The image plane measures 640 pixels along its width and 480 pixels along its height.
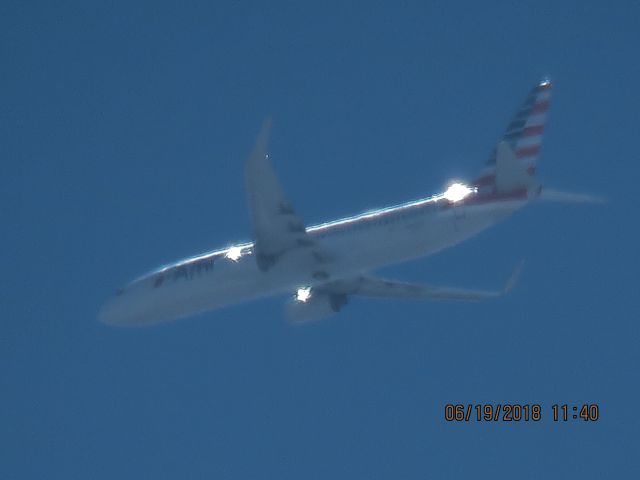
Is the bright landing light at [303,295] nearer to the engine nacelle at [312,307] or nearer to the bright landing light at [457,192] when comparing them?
the engine nacelle at [312,307]

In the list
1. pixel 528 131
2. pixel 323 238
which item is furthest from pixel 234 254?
pixel 528 131

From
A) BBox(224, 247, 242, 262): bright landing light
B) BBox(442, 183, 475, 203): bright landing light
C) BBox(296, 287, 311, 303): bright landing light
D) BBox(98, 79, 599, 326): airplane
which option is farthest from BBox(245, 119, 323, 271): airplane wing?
BBox(296, 287, 311, 303): bright landing light

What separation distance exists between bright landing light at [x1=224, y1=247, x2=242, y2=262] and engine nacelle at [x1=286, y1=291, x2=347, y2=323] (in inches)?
193

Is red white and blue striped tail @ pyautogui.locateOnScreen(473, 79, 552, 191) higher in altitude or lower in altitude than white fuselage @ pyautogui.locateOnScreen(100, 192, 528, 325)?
higher

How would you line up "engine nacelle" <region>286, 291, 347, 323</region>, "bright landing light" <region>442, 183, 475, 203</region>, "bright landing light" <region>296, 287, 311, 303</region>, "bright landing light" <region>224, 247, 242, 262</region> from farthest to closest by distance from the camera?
"engine nacelle" <region>286, 291, 347, 323</region> < "bright landing light" <region>296, 287, 311, 303</region> < "bright landing light" <region>224, 247, 242, 262</region> < "bright landing light" <region>442, 183, 475, 203</region>

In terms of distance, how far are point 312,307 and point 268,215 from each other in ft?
29.4

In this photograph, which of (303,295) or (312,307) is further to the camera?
(312,307)

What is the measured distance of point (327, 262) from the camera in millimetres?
44250

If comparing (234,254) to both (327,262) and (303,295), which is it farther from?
(303,295)

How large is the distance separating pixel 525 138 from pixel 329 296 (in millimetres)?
11275

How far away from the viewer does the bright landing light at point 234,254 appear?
45.6 m

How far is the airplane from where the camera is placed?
4141cm

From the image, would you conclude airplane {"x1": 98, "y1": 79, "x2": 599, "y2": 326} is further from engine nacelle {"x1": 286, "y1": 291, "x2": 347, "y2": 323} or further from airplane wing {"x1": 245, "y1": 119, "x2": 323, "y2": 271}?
engine nacelle {"x1": 286, "y1": 291, "x2": 347, "y2": 323}

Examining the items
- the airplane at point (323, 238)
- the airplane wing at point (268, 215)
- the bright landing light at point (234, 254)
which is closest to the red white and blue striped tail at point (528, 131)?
the airplane at point (323, 238)
